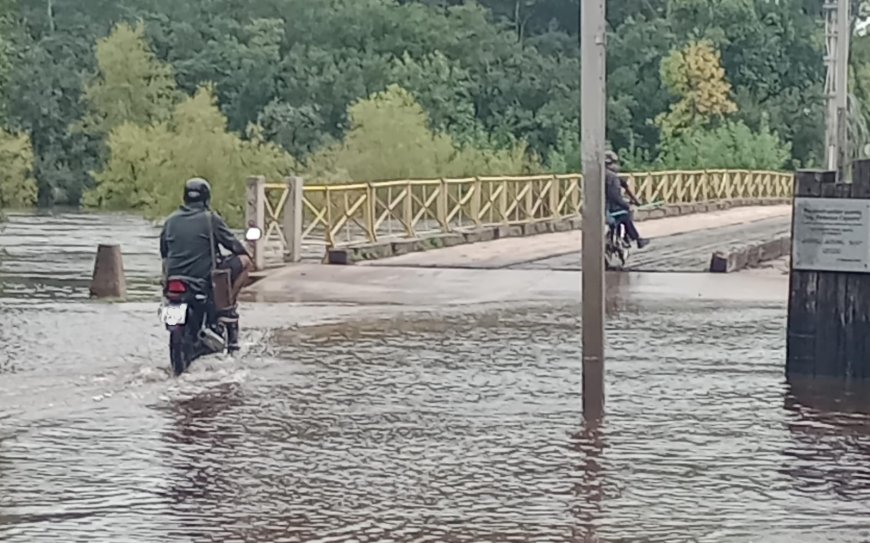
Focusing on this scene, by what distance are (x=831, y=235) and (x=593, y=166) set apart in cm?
271

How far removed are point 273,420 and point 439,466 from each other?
5.97 ft

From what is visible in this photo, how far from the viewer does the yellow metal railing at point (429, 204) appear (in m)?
25.6

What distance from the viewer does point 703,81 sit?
66.0 m

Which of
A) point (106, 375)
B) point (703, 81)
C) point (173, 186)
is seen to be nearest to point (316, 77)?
point (703, 81)

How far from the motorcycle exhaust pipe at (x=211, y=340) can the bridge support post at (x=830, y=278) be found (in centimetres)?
446

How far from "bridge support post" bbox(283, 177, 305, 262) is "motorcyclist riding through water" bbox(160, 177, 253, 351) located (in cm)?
1099

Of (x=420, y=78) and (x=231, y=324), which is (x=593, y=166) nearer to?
(x=231, y=324)

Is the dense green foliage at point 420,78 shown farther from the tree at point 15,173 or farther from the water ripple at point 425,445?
the water ripple at point 425,445

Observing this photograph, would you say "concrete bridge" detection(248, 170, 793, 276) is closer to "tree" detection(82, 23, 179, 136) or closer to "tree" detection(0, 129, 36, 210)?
"tree" detection(0, 129, 36, 210)

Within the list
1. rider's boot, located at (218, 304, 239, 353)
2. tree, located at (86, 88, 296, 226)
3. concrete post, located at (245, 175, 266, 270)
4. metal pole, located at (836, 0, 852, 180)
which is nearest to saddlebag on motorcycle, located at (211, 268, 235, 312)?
rider's boot, located at (218, 304, 239, 353)

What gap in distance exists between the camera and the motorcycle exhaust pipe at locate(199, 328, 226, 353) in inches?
500

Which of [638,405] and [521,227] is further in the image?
[521,227]

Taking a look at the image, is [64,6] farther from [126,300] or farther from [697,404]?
[697,404]

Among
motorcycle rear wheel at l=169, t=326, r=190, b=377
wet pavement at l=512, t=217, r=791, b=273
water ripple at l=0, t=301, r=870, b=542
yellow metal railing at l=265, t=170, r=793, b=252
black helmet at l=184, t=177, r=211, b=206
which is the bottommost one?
wet pavement at l=512, t=217, r=791, b=273
